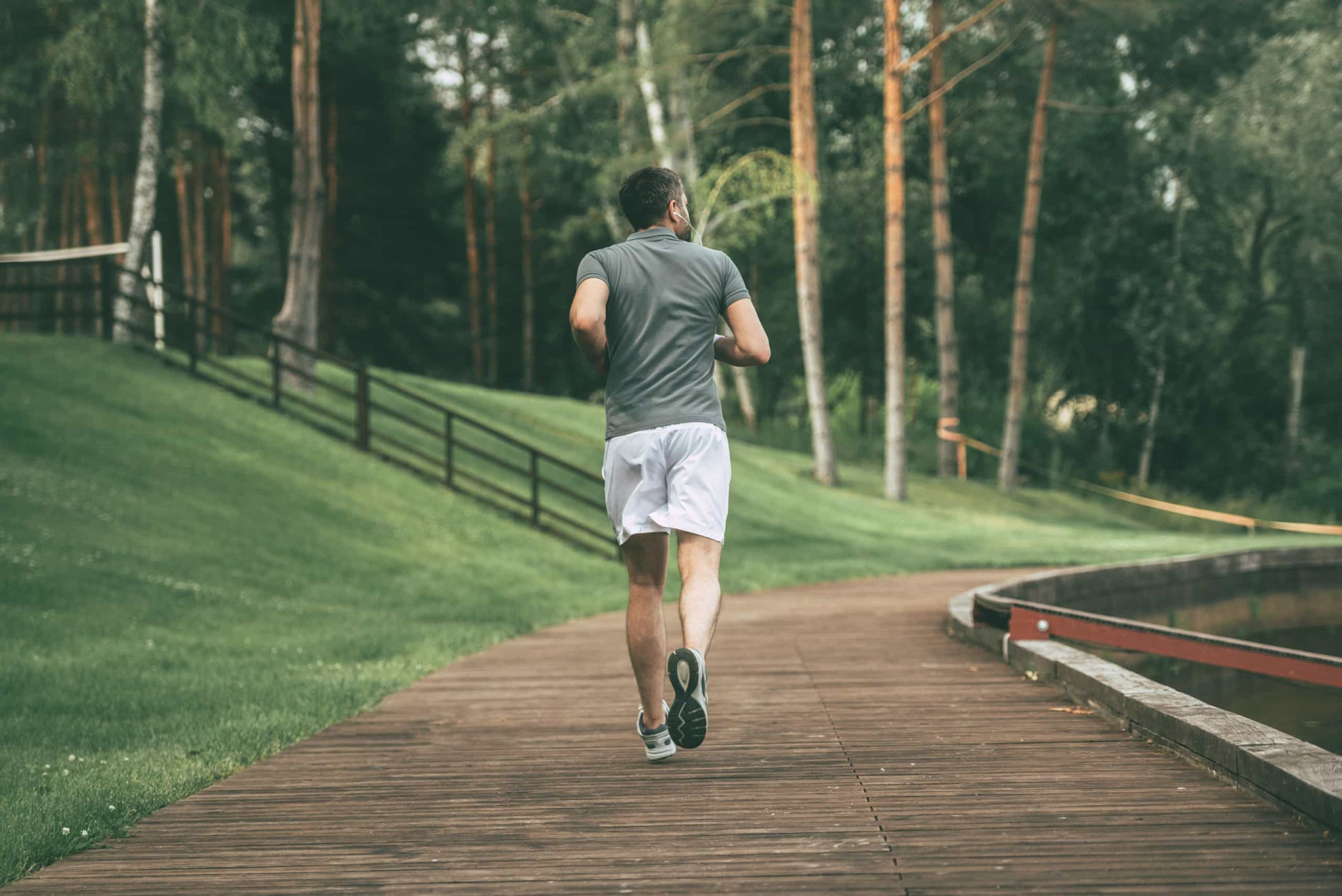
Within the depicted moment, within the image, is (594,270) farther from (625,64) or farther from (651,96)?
(651,96)

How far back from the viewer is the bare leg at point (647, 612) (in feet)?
15.1

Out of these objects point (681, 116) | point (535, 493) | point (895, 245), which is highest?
point (681, 116)

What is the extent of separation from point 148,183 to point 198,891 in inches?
866

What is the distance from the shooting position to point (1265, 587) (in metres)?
15.8

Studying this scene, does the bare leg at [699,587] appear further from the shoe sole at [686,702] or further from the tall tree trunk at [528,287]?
the tall tree trunk at [528,287]

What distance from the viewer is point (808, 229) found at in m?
27.1

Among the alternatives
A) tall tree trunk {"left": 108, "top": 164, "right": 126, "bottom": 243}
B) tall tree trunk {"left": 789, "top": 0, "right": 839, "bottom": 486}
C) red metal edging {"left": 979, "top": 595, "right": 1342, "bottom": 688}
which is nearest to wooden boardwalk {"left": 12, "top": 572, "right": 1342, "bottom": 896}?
red metal edging {"left": 979, "top": 595, "right": 1342, "bottom": 688}

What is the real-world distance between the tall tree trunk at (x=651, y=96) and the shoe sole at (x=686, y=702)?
78.2 feet

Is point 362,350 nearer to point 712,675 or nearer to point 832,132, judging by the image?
point 832,132

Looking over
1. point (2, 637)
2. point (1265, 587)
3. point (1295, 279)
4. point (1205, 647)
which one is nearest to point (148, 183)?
point (2, 637)

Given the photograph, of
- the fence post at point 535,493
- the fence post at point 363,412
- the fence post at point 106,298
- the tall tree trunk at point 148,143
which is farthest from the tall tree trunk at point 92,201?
the fence post at point 535,493

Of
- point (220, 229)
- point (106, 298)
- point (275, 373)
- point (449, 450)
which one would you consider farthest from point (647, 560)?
point (220, 229)

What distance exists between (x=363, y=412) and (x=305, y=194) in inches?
230

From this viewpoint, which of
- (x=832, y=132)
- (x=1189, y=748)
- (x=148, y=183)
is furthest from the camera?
(x=832, y=132)
